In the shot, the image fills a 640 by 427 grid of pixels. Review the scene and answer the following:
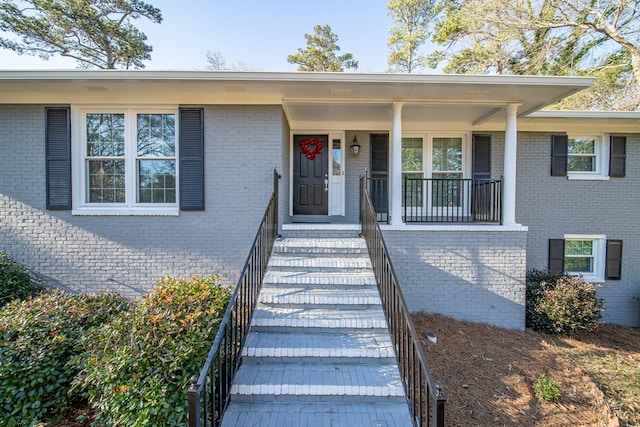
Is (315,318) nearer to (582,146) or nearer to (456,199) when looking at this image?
(456,199)

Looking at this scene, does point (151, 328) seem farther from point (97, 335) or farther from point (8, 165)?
point (8, 165)

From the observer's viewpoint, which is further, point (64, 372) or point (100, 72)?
point (100, 72)

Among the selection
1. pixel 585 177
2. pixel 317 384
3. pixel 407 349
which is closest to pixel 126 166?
pixel 317 384

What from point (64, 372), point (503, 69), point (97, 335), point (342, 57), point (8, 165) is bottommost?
point (64, 372)

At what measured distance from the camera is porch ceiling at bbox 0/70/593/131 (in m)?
4.50

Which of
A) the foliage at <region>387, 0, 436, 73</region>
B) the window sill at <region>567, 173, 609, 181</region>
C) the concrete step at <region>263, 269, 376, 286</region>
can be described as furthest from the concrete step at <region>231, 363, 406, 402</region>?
the foliage at <region>387, 0, 436, 73</region>

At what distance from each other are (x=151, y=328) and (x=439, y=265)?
14.1 ft

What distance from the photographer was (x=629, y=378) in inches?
169

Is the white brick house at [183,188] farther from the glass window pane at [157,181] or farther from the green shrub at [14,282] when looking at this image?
the green shrub at [14,282]

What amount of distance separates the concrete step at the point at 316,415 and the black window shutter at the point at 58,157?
4.81 meters

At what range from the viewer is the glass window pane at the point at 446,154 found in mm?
7035

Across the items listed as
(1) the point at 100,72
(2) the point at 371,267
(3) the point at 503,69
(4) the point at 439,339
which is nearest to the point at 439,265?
(4) the point at 439,339

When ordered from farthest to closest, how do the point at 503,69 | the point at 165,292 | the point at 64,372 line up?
the point at 503,69
the point at 165,292
the point at 64,372

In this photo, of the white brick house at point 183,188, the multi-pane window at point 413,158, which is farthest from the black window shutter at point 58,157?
the multi-pane window at point 413,158
